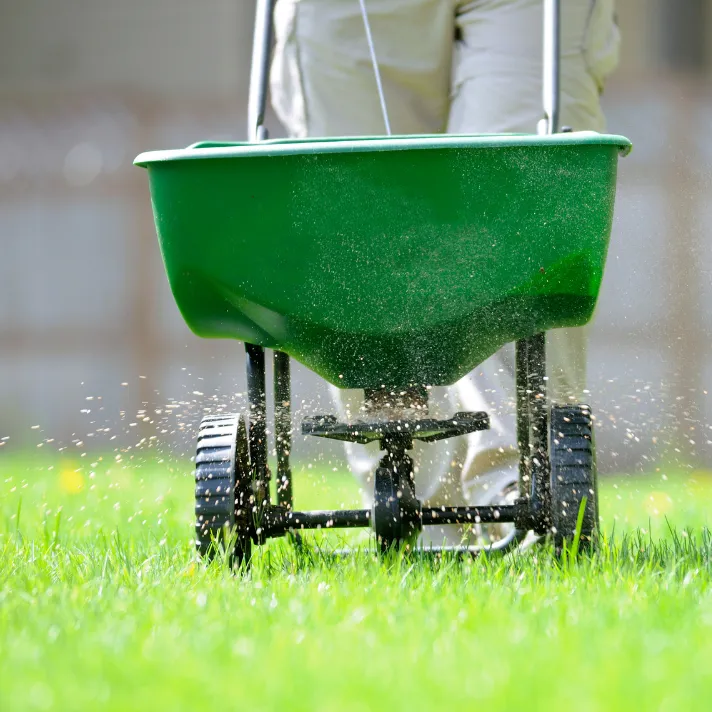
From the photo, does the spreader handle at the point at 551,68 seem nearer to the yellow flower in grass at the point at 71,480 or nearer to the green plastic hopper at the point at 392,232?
the green plastic hopper at the point at 392,232

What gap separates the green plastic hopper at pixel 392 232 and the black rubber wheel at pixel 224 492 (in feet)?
0.66

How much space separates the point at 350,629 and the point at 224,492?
59 centimetres

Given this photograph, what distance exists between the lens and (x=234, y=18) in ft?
18.6

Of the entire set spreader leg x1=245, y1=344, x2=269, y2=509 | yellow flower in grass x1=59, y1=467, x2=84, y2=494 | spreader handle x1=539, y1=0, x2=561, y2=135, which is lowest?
yellow flower in grass x1=59, y1=467, x2=84, y2=494

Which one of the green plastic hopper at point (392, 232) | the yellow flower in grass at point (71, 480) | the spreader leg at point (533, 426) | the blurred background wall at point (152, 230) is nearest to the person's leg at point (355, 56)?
the green plastic hopper at point (392, 232)

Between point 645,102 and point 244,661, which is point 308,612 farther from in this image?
point 645,102

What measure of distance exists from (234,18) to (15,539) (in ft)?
12.9

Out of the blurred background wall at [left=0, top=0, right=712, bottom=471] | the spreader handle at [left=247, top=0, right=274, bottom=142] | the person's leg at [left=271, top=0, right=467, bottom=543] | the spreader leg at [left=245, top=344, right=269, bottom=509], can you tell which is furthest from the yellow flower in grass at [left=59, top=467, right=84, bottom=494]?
the spreader handle at [left=247, top=0, right=274, bottom=142]

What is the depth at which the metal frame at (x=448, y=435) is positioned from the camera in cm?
194

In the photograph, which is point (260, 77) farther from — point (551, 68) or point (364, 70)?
point (551, 68)

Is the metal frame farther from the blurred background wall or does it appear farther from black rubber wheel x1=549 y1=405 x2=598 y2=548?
the blurred background wall

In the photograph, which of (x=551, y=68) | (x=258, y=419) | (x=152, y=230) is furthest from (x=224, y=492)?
(x=152, y=230)

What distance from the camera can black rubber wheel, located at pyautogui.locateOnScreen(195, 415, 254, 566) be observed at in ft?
6.19

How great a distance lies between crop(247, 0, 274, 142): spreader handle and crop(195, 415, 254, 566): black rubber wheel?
0.50 meters
